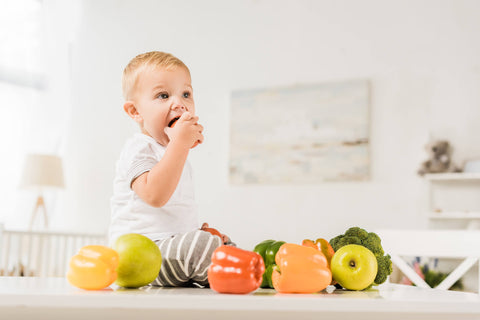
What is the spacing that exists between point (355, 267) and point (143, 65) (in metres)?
0.49

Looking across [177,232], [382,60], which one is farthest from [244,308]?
[382,60]

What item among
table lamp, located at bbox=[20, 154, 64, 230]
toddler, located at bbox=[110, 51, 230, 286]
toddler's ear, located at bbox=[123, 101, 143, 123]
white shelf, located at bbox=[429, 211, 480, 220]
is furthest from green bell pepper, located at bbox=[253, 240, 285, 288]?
table lamp, located at bbox=[20, 154, 64, 230]

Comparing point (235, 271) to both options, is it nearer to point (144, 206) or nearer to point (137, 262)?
point (137, 262)

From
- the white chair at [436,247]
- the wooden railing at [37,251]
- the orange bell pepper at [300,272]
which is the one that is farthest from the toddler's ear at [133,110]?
the wooden railing at [37,251]

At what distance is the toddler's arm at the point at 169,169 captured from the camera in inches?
30.3

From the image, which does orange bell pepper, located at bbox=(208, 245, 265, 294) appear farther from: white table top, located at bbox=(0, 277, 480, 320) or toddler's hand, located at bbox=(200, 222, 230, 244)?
toddler's hand, located at bbox=(200, 222, 230, 244)

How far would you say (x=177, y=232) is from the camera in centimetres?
86

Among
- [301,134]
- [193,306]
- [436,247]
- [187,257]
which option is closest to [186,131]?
[187,257]

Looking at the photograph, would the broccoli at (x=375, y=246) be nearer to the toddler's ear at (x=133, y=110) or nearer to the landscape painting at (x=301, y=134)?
the toddler's ear at (x=133, y=110)

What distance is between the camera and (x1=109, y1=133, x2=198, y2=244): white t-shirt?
2.76 feet

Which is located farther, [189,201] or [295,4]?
[295,4]

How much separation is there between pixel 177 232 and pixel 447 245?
0.98 metres

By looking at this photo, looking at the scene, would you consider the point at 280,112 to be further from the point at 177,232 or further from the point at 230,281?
the point at 230,281

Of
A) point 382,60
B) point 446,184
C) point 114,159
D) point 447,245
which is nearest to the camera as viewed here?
point 447,245
